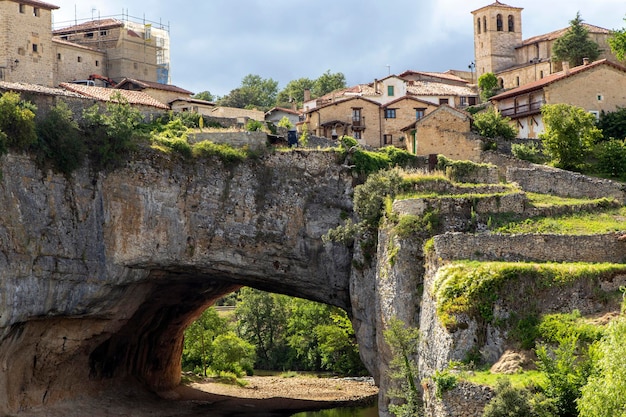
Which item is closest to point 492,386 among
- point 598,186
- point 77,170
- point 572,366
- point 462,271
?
point 572,366

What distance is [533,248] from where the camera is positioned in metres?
46.2

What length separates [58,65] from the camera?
71.4 meters

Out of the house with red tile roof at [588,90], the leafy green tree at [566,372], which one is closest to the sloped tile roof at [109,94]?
the house with red tile roof at [588,90]

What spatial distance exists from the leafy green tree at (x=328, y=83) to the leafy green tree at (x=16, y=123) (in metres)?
73.9

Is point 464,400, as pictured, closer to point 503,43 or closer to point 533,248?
point 533,248

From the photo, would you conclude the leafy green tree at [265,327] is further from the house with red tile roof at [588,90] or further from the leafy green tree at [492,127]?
the leafy green tree at [492,127]

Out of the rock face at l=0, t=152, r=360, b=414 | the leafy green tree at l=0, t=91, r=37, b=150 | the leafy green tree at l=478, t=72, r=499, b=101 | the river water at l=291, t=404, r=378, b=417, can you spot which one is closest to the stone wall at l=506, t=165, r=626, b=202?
the rock face at l=0, t=152, r=360, b=414

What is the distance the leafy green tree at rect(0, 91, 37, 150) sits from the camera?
53.3 m

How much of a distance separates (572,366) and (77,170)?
26.3 metres

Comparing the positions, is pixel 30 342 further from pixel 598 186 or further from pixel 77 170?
pixel 598 186

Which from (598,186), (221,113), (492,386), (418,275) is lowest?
(492,386)

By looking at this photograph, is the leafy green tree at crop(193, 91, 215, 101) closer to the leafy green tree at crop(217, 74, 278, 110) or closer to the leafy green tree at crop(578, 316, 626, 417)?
the leafy green tree at crop(217, 74, 278, 110)

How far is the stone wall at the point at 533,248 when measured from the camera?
151 ft

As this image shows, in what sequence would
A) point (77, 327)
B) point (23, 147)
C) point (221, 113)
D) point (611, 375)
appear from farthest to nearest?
1. point (221, 113)
2. point (77, 327)
3. point (23, 147)
4. point (611, 375)
